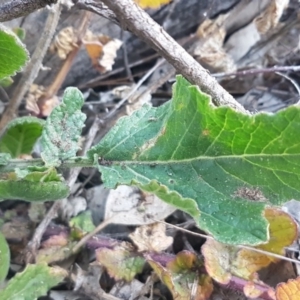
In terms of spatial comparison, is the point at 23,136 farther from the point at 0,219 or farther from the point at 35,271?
the point at 35,271

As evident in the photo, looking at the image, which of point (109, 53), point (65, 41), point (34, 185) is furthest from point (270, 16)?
point (34, 185)

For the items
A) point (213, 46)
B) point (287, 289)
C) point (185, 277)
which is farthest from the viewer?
point (213, 46)

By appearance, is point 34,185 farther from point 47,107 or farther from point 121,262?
point 47,107

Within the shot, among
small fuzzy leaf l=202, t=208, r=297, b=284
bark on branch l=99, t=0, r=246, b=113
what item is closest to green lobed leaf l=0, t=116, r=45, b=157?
bark on branch l=99, t=0, r=246, b=113

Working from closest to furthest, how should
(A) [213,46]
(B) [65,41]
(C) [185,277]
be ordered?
(C) [185,277]
(B) [65,41]
(A) [213,46]

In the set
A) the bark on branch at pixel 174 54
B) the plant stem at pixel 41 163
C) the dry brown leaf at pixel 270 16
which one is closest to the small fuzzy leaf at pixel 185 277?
the plant stem at pixel 41 163

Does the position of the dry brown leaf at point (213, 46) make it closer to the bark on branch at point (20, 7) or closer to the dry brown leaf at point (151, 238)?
the dry brown leaf at point (151, 238)

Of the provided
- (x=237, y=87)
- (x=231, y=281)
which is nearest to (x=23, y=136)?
(x=231, y=281)
